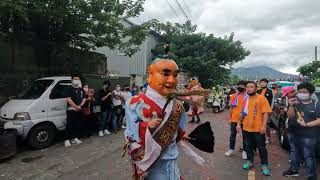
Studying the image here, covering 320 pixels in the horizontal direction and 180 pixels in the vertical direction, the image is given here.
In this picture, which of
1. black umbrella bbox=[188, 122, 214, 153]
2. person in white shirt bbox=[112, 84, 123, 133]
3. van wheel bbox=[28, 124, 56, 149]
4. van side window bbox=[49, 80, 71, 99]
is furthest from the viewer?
person in white shirt bbox=[112, 84, 123, 133]

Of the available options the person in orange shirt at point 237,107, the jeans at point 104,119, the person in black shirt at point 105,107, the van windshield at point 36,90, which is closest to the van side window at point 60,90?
the van windshield at point 36,90

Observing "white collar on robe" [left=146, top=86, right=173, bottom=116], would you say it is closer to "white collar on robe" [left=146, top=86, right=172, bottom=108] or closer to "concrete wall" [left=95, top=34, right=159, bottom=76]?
"white collar on robe" [left=146, top=86, right=172, bottom=108]

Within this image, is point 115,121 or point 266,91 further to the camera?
point 115,121

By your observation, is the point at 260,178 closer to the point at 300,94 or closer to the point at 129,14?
the point at 300,94

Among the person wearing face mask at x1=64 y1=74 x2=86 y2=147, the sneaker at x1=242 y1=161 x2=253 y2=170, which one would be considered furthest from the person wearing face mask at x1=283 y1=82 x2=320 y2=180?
the person wearing face mask at x1=64 y1=74 x2=86 y2=147

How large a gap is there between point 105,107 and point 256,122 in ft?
17.4

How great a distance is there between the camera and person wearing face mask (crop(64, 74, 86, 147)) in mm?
8156

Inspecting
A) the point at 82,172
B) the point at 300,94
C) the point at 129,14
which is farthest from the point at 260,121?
the point at 129,14

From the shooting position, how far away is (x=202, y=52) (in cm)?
2372

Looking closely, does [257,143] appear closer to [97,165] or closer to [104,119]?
[97,165]

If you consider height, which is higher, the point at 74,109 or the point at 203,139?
the point at 203,139

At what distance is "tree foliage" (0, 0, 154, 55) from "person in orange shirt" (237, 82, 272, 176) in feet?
18.8

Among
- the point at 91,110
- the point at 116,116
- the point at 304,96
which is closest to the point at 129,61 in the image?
the point at 116,116

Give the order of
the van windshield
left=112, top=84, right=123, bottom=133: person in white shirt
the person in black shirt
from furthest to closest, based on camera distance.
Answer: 1. left=112, top=84, right=123, bottom=133: person in white shirt
2. the person in black shirt
3. the van windshield
